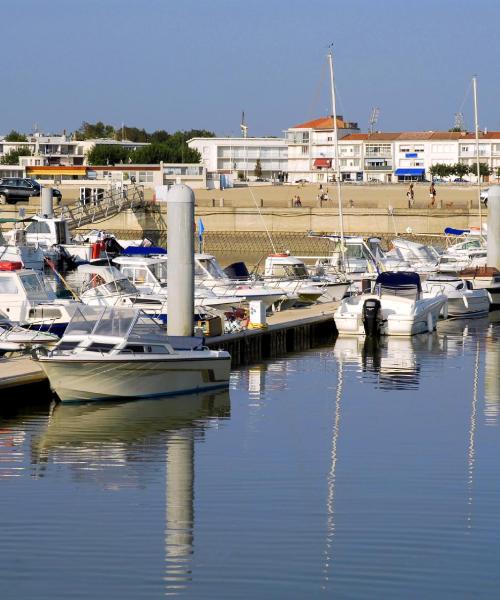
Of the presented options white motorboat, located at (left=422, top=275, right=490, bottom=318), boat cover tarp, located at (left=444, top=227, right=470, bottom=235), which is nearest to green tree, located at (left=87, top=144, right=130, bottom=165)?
boat cover tarp, located at (left=444, top=227, right=470, bottom=235)

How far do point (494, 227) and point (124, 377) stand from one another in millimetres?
23135

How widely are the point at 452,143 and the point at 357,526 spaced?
122 metres

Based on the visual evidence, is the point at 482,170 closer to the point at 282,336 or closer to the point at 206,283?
the point at 206,283

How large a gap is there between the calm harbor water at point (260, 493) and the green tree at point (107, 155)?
11280cm

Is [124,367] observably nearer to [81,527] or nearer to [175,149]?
[81,527]

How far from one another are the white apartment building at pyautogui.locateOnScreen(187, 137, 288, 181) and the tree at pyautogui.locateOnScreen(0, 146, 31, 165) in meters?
17.7

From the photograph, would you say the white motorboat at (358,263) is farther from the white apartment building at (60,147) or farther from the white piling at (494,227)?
the white apartment building at (60,147)

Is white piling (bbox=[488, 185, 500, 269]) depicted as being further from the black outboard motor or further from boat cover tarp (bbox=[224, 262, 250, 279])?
the black outboard motor

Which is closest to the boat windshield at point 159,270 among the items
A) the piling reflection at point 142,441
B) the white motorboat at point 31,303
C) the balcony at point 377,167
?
Answer: the white motorboat at point 31,303

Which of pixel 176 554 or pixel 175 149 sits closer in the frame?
pixel 176 554

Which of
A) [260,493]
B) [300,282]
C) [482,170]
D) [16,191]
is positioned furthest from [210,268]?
[482,170]

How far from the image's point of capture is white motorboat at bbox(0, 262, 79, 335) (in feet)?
86.2

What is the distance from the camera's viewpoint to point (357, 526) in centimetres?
1589

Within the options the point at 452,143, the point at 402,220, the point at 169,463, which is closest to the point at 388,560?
the point at 169,463
